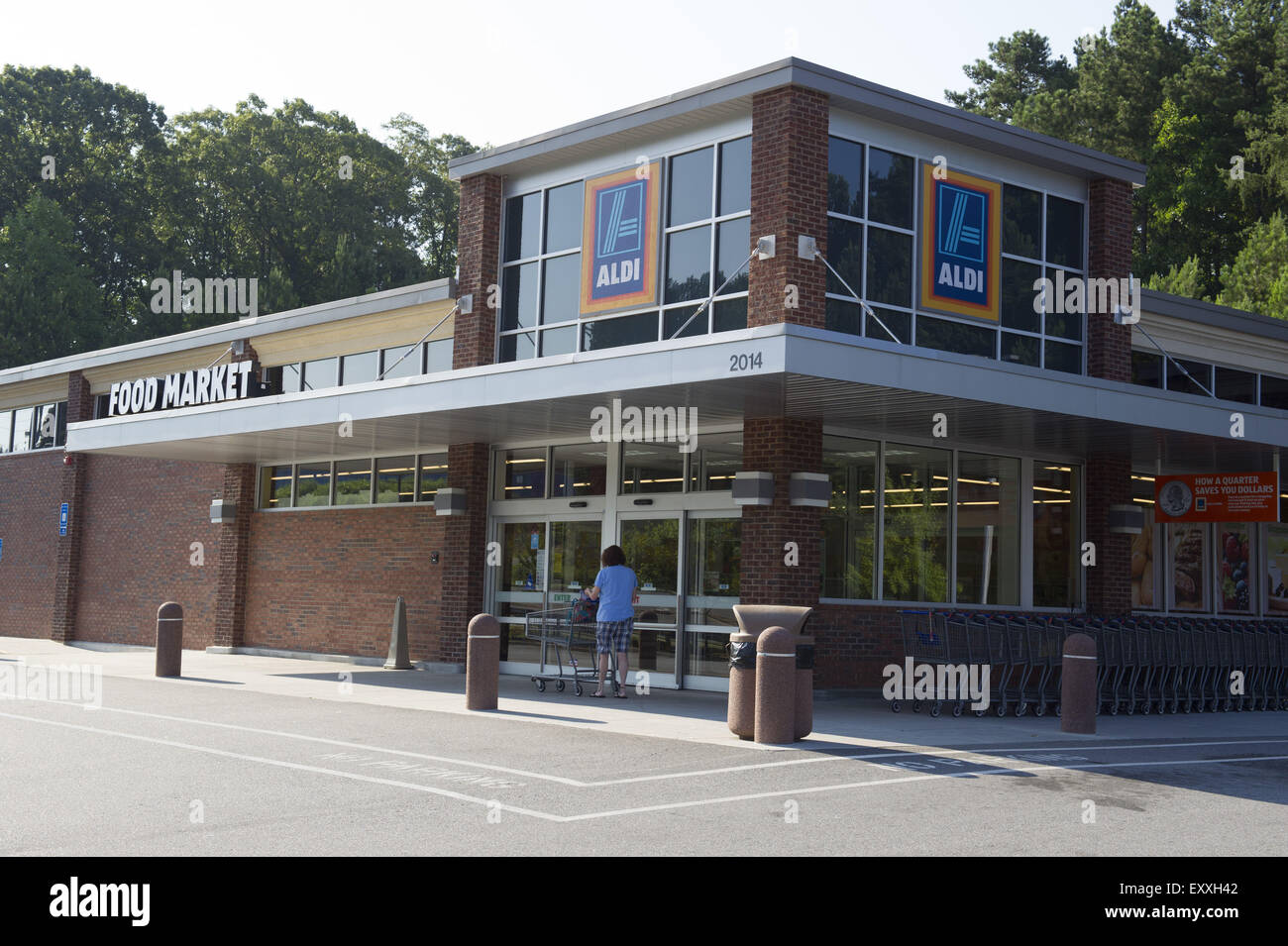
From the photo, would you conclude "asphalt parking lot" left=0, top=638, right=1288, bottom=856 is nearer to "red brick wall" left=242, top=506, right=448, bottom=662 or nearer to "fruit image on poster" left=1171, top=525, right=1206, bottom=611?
"red brick wall" left=242, top=506, right=448, bottom=662

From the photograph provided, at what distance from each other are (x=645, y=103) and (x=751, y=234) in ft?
8.62

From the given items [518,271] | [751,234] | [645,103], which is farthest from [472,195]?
[751,234]

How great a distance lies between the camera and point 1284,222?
3806 cm

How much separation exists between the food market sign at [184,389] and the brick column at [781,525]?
459 inches

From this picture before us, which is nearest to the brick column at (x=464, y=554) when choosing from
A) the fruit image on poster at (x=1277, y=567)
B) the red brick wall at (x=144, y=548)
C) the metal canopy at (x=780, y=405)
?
the metal canopy at (x=780, y=405)

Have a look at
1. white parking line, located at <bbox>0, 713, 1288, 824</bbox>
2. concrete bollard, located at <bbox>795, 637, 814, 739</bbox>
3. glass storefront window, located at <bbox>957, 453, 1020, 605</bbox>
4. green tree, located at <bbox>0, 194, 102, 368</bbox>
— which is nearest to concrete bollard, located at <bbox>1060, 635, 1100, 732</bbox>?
white parking line, located at <bbox>0, 713, 1288, 824</bbox>

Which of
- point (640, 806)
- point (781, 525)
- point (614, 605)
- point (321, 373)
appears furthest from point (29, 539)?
point (640, 806)

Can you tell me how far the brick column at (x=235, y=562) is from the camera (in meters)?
24.8

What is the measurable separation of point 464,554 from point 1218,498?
1144 cm

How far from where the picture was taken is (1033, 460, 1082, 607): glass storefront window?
749 inches

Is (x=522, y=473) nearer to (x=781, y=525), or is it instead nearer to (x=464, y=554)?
(x=464, y=554)

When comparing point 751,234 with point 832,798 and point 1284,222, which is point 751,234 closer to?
point 832,798

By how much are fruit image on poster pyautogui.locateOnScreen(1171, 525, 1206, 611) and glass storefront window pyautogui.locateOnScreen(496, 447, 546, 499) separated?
1062 centimetres

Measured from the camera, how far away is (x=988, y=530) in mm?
18531
